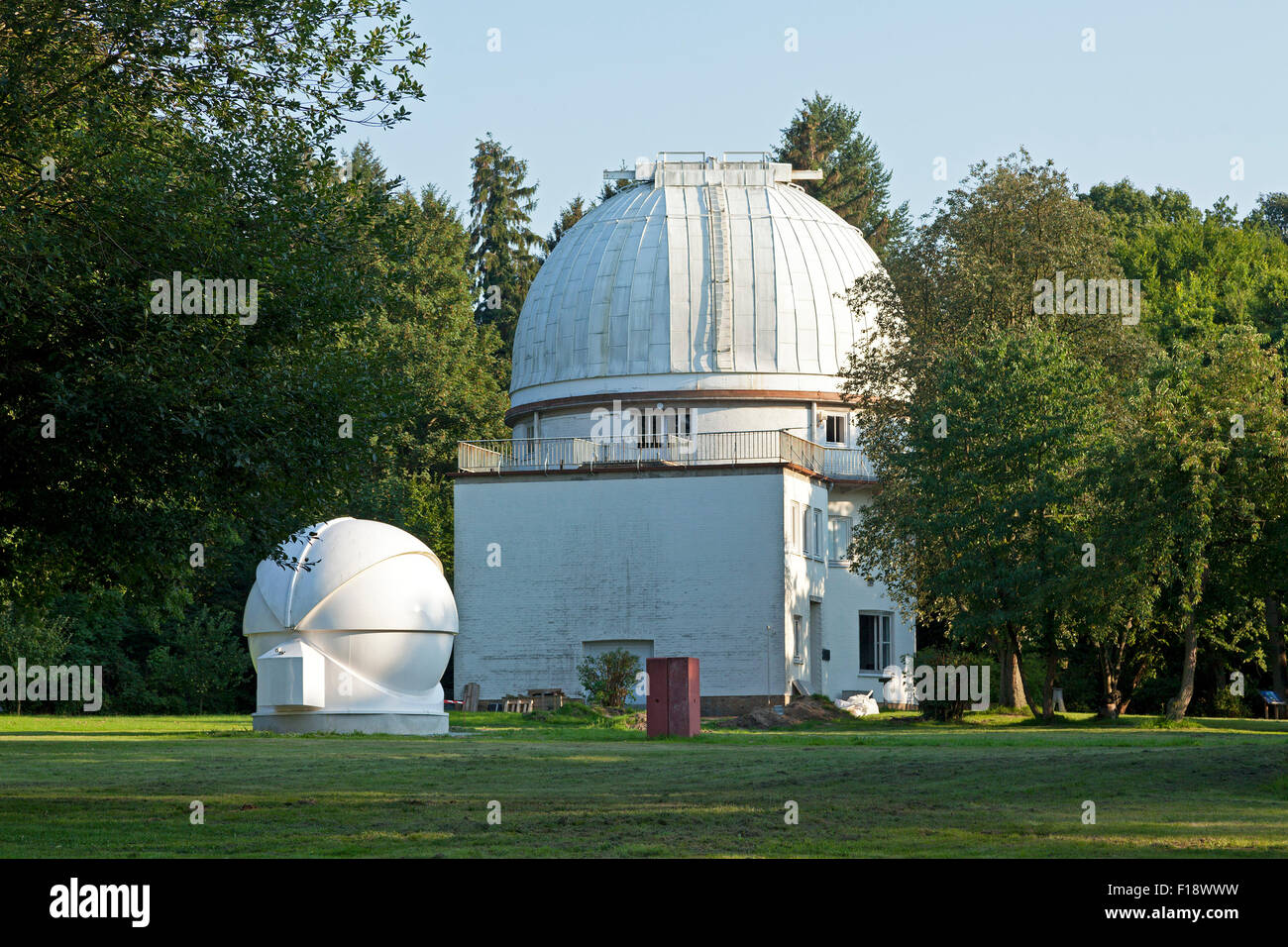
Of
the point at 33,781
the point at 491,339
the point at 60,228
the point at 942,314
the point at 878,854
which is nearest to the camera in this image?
the point at 878,854

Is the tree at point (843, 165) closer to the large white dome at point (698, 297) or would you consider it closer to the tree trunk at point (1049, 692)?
the large white dome at point (698, 297)

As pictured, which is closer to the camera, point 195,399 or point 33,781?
point 195,399

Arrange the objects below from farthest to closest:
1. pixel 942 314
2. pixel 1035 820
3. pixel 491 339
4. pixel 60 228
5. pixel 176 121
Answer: pixel 491 339, pixel 942 314, pixel 176 121, pixel 60 228, pixel 1035 820

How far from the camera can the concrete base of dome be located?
3288 cm

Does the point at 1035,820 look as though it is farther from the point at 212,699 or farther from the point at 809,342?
the point at 212,699

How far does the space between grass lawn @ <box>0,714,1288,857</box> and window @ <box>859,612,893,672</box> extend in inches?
1010

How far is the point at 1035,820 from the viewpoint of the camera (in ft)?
41.8

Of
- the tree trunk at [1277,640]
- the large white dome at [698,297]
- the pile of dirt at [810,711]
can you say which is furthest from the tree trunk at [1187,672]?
the large white dome at [698,297]

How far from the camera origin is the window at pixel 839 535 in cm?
5188

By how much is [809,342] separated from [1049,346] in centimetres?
1613

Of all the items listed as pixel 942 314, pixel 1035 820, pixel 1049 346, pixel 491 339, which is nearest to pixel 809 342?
pixel 942 314

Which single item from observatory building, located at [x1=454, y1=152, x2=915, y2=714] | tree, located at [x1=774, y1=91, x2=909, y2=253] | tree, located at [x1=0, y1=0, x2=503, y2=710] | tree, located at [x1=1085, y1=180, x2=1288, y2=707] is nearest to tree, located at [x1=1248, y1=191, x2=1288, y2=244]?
tree, located at [x1=1085, y1=180, x2=1288, y2=707]

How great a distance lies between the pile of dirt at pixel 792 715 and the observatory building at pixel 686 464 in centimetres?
263

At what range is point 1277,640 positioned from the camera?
3538cm
